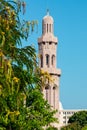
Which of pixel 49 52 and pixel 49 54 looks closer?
pixel 49 54

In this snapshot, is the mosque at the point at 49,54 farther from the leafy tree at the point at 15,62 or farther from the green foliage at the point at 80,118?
the leafy tree at the point at 15,62

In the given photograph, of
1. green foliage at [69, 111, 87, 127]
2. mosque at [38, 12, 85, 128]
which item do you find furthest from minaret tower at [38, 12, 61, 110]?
green foliage at [69, 111, 87, 127]

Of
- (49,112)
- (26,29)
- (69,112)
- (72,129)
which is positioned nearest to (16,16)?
(26,29)

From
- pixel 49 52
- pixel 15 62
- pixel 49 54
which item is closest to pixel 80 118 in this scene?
pixel 49 54

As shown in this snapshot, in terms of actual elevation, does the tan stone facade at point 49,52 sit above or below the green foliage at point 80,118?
above

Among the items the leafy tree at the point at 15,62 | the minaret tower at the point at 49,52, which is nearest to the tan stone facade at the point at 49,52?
the minaret tower at the point at 49,52

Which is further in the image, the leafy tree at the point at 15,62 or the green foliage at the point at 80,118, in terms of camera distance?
the green foliage at the point at 80,118

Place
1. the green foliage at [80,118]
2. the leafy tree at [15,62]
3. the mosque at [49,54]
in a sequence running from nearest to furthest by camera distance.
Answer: the leafy tree at [15,62] < the green foliage at [80,118] < the mosque at [49,54]

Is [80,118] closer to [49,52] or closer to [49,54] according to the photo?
[49,54]

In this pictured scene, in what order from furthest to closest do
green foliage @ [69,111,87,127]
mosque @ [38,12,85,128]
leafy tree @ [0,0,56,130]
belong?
1. mosque @ [38,12,85,128]
2. green foliage @ [69,111,87,127]
3. leafy tree @ [0,0,56,130]

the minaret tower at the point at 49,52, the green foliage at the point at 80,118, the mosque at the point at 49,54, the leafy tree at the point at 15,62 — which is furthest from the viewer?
the minaret tower at the point at 49,52

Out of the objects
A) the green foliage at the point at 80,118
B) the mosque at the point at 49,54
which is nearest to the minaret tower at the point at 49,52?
the mosque at the point at 49,54

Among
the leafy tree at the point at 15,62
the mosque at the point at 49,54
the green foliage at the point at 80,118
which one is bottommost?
the leafy tree at the point at 15,62

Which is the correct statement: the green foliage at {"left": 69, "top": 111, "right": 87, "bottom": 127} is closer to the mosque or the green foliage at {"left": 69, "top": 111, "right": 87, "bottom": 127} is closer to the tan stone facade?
the mosque
